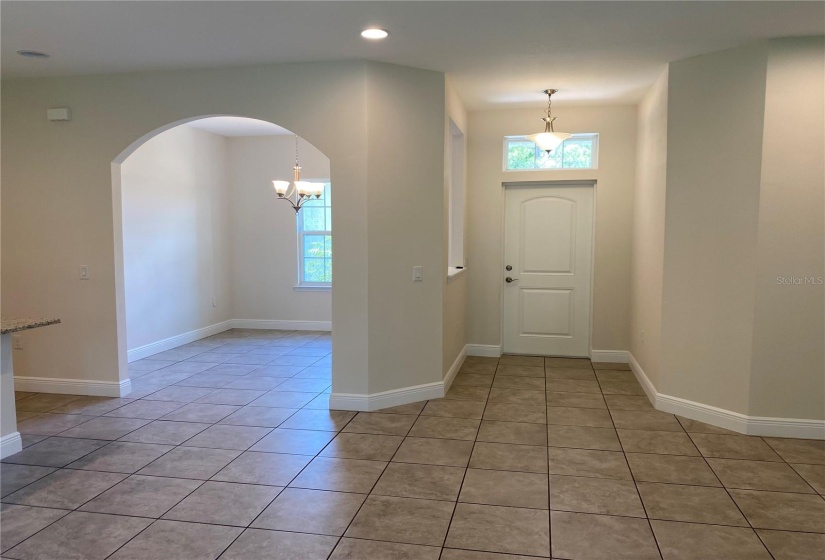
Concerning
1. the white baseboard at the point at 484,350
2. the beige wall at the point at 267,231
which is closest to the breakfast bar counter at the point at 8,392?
the white baseboard at the point at 484,350

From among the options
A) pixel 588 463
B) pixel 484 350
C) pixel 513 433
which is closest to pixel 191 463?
pixel 513 433

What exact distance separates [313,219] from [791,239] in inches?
224

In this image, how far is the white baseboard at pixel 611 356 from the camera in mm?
5945

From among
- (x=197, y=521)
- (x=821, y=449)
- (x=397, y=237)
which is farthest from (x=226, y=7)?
(x=821, y=449)

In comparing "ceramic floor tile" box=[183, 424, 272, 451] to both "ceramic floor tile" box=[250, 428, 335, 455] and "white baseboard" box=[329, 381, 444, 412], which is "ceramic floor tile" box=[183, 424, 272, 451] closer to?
"ceramic floor tile" box=[250, 428, 335, 455]

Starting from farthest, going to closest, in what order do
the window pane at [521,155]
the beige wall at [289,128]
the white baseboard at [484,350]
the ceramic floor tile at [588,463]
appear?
the white baseboard at [484,350], the window pane at [521,155], the beige wall at [289,128], the ceramic floor tile at [588,463]

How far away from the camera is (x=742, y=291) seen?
3.83 metres

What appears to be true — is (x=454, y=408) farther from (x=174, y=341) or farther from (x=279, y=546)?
(x=174, y=341)

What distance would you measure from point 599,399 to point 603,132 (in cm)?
278

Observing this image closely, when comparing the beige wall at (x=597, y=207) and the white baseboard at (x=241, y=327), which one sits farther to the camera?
the white baseboard at (x=241, y=327)

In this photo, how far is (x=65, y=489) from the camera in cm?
304

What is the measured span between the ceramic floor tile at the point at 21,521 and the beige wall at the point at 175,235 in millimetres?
3388

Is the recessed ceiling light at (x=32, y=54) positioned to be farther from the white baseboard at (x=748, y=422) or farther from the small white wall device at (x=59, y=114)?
the white baseboard at (x=748, y=422)

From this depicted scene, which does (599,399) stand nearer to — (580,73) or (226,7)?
(580,73)
